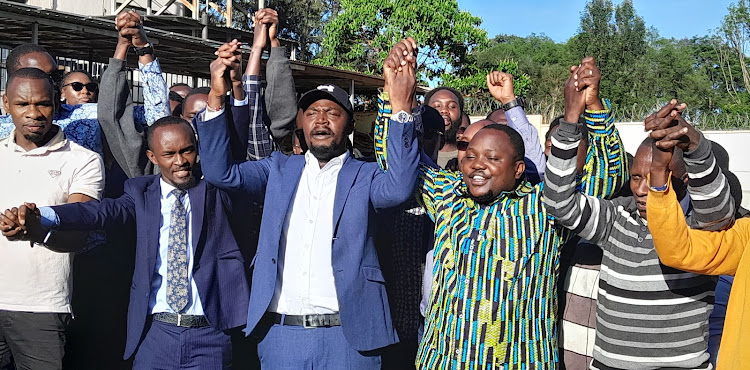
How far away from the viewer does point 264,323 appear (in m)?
3.48

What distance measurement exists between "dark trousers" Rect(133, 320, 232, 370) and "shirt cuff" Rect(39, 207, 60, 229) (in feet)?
2.19

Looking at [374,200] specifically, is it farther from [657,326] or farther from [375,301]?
[657,326]

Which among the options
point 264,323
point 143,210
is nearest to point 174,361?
point 264,323

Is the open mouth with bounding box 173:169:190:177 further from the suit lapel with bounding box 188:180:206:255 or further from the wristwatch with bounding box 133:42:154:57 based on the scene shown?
the wristwatch with bounding box 133:42:154:57

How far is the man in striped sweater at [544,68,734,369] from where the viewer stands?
9.75 feet

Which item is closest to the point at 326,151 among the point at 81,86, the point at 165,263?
the point at 165,263

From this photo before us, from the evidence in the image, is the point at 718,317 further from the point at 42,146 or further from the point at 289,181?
the point at 42,146

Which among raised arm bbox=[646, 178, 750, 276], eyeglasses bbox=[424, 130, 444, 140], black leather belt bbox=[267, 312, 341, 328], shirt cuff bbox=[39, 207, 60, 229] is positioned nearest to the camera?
raised arm bbox=[646, 178, 750, 276]

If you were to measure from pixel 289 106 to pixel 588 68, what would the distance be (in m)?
1.85

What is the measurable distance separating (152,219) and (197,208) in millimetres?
219

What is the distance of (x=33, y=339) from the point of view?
370 centimetres

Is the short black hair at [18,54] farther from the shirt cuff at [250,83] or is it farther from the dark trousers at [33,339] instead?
the dark trousers at [33,339]

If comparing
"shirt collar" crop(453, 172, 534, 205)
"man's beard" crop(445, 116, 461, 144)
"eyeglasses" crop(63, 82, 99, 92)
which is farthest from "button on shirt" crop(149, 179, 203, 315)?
"man's beard" crop(445, 116, 461, 144)

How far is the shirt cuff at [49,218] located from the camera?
10.8 ft
